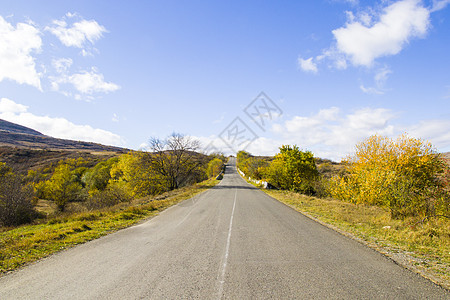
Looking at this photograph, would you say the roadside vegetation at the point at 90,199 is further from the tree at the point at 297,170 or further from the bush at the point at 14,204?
the tree at the point at 297,170

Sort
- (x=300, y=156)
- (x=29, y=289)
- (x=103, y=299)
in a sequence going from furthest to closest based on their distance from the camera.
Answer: (x=300, y=156), (x=29, y=289), (x=103, y=299)

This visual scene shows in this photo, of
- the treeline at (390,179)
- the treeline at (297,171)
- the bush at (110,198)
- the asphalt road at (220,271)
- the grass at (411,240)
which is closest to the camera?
the asphalt road at (220,271)

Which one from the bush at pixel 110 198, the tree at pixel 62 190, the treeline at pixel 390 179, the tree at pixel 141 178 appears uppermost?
the treeline at pixel 390 179

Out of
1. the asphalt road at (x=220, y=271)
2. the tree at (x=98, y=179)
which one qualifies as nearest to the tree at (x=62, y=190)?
the tree at (x=98, y=179)

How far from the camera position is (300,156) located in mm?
34750

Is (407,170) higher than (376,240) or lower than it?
higher

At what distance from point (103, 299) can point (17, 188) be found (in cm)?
2727

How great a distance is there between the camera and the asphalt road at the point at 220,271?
4.37m

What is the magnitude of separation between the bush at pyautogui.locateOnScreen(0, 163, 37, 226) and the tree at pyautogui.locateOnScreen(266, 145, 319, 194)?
3204 centimetres

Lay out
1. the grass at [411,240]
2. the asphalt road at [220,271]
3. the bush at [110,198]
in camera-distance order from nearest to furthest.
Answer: the asphalt road at [220,271]
the grass at [411,240]
the bush at [110,198]

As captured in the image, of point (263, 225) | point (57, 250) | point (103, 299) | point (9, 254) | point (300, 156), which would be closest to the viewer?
point (103, 299)

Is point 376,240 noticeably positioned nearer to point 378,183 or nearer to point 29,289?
point 378,183

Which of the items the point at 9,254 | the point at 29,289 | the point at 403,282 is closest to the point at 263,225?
the point at 403,282

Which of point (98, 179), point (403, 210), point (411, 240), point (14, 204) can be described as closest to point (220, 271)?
point (411, 240)
